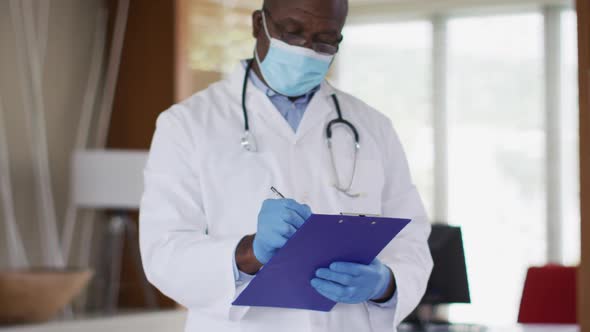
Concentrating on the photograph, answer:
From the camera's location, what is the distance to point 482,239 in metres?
7.29

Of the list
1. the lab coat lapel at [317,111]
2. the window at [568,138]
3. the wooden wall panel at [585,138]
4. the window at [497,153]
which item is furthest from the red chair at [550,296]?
the window at [568,138]

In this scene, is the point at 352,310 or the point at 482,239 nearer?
the point at 352,310

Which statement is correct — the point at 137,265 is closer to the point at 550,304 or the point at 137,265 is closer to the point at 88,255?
the point at 88,255

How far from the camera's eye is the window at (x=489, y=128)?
7129 millimetres

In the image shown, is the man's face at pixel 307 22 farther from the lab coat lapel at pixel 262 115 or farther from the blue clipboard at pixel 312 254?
the blue clipboard at pixel 312 254

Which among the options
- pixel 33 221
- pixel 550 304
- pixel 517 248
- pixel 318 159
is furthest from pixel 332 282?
pixel 517 248

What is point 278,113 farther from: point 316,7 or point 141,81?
point 141,81

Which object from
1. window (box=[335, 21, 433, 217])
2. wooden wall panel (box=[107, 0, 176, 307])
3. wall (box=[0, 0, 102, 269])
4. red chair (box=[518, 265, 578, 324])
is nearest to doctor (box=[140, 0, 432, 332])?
red chair (box=[518, 265, 578, 324])

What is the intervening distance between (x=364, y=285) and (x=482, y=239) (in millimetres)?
5920

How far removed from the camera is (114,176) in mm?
5250

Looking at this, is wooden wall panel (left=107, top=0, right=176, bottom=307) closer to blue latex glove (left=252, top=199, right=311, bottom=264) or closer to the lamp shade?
the lamp shade

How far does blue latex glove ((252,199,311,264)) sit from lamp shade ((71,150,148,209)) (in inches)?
151

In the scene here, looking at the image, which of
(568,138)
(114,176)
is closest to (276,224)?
(114,176)

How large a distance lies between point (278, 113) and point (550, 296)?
1692 mm
